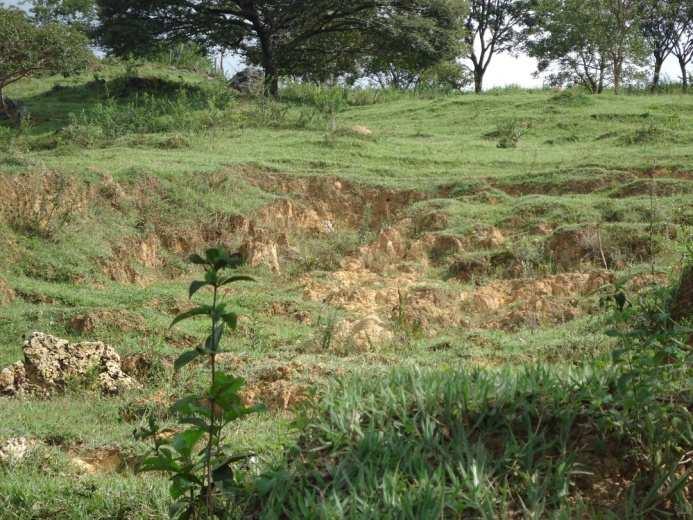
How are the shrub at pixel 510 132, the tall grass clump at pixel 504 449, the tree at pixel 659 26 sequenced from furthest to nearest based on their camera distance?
the tree at pixel 659 26, the shrub at pixel 510 132, the tall grass clump at pixel 504 449

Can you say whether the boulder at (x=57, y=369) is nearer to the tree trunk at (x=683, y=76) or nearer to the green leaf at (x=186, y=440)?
the green leaf at (x=186, y=440)

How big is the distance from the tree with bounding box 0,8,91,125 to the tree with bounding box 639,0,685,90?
21.0 m

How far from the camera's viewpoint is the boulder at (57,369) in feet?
19.9

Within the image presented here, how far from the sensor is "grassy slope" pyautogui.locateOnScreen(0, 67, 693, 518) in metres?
5.55

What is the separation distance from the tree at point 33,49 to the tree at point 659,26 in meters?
21.0

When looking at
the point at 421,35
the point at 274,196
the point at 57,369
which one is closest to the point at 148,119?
the point at 274,196

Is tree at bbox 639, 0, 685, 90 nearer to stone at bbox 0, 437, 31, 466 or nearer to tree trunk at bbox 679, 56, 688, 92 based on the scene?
tree trunk at bbox 679, 56, 688, 92

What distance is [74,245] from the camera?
31.4ft

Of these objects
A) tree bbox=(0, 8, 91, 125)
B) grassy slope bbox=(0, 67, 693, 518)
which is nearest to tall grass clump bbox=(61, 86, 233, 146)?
grassy slope bbox=(0, 67, 693, 518)

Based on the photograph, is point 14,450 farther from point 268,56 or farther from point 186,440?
point 268,56

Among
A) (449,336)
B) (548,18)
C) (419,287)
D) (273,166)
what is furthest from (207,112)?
(548,18)

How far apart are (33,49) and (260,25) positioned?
6.92 meters

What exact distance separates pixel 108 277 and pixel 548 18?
25241 millimetres

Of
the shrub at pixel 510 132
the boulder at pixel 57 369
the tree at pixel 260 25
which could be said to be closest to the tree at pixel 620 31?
the tree at pixel 260 25
